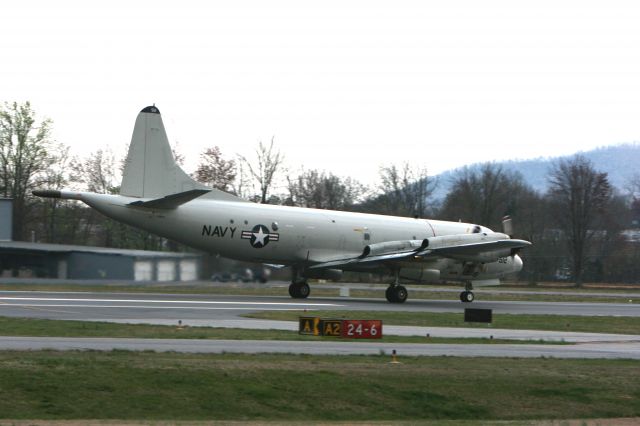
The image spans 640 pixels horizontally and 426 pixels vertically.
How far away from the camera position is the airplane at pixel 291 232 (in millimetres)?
42250

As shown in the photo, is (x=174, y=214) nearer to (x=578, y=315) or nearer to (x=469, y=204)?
(x=578, y=315)

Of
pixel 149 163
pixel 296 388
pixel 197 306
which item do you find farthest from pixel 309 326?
pixel 149 163

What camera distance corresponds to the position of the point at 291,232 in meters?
45.1

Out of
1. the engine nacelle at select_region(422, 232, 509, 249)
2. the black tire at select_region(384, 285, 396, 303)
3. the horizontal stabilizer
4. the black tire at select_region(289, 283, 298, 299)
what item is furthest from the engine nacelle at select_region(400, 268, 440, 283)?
the horizontal stabilizer

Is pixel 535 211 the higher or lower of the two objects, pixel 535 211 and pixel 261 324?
the higher

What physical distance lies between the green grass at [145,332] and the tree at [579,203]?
60535 millimetres

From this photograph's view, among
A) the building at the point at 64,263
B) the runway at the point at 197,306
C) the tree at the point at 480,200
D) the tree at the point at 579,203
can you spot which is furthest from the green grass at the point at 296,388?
the tree at the point at 480,200

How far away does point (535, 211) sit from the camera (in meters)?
113

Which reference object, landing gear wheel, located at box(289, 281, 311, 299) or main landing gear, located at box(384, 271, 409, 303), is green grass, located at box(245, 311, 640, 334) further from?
landing gear wheel, located at box(289, 281, 311, 299)

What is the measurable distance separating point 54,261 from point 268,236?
14.4m

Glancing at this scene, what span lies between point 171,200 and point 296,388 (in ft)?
75.1

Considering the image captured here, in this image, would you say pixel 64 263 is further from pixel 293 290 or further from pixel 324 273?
pixel 324 273

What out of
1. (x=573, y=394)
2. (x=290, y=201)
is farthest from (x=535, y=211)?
(x=573, y=394)

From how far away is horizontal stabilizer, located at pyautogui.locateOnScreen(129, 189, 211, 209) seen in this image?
135ft
